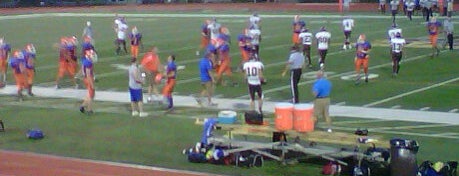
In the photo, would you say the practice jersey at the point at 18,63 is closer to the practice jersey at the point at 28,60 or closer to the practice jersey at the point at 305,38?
the practice jersey at the point at 28,60

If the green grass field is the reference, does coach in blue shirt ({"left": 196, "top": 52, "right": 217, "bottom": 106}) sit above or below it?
above

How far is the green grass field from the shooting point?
54.0 ft

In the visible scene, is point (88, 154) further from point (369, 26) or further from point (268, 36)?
point (369, 26)

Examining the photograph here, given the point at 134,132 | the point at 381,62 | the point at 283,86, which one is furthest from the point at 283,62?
the point at 134,132

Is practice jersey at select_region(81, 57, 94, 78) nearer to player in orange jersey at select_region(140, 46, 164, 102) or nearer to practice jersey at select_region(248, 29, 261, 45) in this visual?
player in orange jersey at select_region(140, 46, 164, 102)

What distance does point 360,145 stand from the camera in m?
14.3

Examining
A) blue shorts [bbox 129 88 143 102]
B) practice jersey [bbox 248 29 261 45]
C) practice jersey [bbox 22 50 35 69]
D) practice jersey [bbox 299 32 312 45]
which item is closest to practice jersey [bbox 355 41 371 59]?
practice jersey [bbox 299 32 312 45]

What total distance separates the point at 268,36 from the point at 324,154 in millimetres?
28026

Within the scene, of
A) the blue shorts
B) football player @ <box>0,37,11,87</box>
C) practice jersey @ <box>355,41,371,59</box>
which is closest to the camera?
the blue shorts

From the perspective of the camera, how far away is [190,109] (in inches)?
846

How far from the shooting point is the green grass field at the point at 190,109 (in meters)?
16.5

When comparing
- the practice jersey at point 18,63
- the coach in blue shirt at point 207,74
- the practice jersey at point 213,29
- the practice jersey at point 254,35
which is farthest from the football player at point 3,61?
the coach in blue shirt at point 207,74

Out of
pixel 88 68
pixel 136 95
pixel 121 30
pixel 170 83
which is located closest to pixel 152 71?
pixel 88 68

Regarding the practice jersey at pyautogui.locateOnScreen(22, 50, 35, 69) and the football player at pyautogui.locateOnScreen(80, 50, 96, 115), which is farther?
the practice jersey at pyautogui.locateOnScreen(22, 50, 35, 69)
